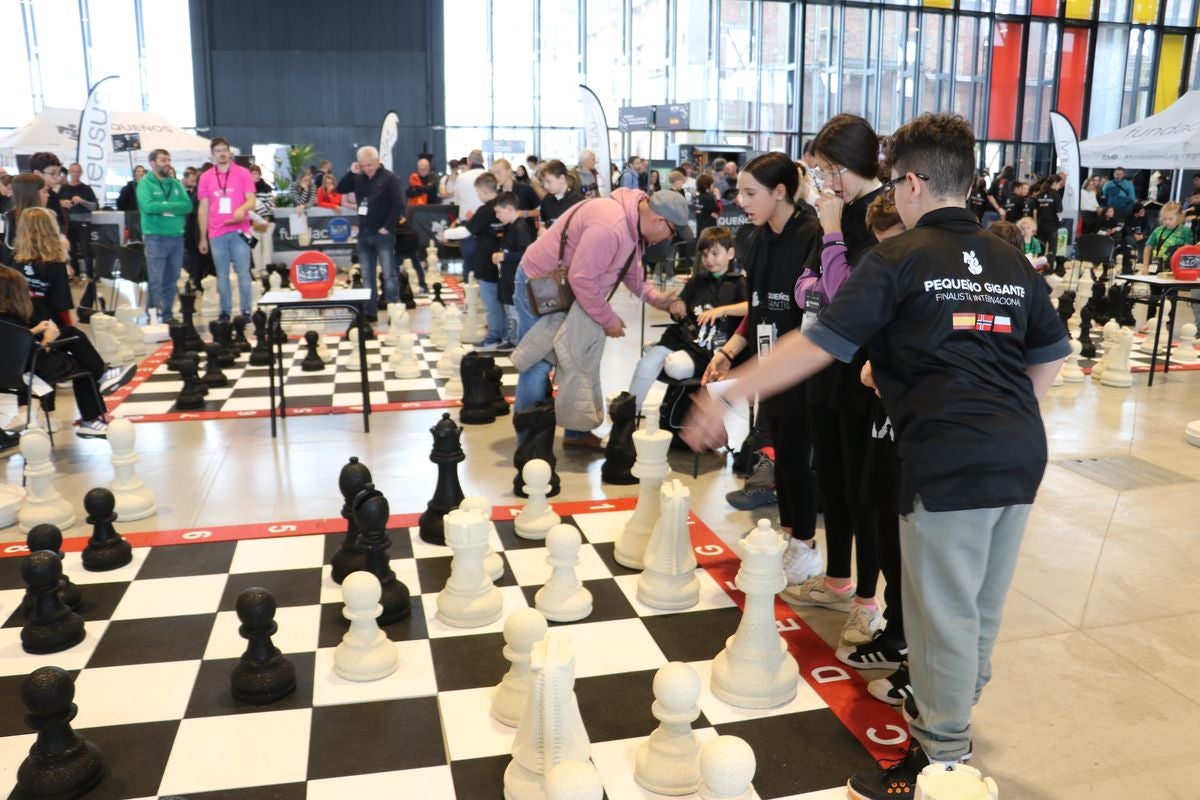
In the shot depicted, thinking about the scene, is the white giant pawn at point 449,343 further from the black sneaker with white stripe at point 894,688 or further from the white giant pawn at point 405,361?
the black sneaker with white stripe at point 894,688

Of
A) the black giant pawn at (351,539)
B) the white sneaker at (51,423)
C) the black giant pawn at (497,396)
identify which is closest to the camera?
the black giant pawn at (351,539)

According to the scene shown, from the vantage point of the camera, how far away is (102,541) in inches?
118

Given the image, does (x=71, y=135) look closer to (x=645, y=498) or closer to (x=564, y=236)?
(x=564, y=236)

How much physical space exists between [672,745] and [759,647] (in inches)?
17.5

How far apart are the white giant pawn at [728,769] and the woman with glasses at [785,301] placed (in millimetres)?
1266

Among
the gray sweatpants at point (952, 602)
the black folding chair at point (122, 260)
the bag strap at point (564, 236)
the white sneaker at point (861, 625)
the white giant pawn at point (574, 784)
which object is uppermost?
the bag strap at point (564, 236)

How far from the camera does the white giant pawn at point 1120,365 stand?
234 inches

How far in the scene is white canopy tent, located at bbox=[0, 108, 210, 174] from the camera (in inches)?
485

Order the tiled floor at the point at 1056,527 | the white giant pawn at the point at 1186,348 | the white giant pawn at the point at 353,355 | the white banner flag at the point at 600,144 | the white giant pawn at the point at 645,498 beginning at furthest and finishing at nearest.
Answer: the white banner flag at the point at 600,144
the white giant pawn at the point at 1186,348
the white giant pawn at the point at 353,355
the white giant pawn at the point at 645,498
the tiled floor at the point at 1056,527

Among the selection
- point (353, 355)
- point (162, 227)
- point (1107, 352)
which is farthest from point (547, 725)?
point (162, 227)

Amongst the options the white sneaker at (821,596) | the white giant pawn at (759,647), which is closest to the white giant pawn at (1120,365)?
the white sneaker at (821,596)

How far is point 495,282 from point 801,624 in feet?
15.0

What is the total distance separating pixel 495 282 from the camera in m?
6.80

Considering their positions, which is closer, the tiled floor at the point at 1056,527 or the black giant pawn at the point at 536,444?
the tiled floor at the point at 1056,527
